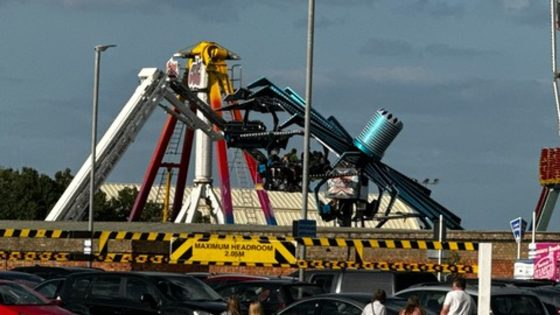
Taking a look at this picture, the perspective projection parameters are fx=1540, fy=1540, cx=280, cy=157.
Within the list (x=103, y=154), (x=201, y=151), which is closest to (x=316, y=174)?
(x=103, y=154)

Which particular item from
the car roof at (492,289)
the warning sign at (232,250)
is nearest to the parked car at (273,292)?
the car roof at (492,289)

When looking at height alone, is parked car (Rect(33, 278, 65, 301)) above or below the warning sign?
below

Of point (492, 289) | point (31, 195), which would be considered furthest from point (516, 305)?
point (31, 195)

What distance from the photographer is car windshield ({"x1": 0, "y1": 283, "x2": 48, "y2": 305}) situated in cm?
2575

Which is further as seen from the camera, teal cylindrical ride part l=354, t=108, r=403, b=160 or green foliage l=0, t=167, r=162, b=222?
green foliage l=0, t=167, r=162, b=222

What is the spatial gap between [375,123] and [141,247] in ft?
65.0

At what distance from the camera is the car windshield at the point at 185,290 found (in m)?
28.4

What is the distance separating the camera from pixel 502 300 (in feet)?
84.1

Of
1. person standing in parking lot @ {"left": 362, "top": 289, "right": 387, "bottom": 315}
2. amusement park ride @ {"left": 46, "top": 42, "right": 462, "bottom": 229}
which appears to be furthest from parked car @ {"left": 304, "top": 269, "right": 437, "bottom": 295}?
amusement park ride @ {"left": 46, "top": 42, "right": 462, "bottom": 229}

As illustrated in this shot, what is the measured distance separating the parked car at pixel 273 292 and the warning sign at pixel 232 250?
221 inches

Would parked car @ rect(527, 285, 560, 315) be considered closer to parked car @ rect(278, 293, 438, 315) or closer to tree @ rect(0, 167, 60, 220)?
parked car @ rect(278, 293, 438, 315)

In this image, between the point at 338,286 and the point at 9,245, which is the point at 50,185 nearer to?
the point at 9,245

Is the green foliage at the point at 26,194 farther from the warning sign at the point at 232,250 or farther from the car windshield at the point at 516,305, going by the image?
the car windshield at the point at 516,305

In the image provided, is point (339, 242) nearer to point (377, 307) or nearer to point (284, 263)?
point (284, 263)
